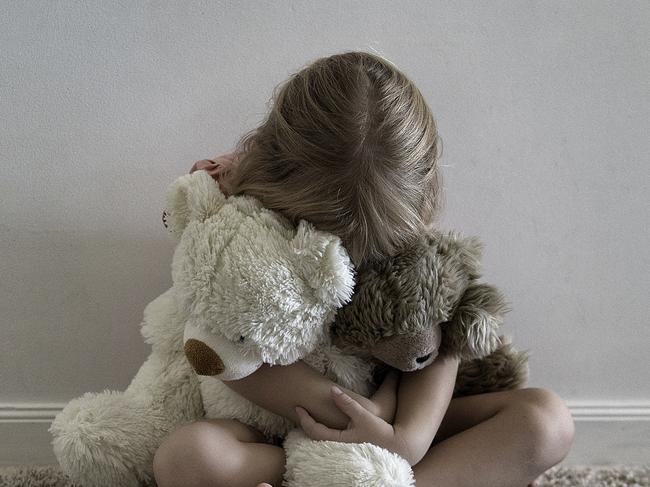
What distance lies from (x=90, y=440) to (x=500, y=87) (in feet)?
2.71

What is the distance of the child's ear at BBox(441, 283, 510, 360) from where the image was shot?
88 centimetres

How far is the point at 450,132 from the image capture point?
1160 mm

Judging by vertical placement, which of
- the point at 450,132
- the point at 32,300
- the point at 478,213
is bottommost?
the point at 32,300

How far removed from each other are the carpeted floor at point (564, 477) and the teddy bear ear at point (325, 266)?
57cm

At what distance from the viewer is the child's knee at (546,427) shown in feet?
3.11

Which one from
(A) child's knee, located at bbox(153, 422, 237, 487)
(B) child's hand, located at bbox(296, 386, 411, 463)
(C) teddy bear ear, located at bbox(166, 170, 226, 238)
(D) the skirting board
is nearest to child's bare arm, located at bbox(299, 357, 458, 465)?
(B) child's hand, located at bbox(296, 386, 411, 463)

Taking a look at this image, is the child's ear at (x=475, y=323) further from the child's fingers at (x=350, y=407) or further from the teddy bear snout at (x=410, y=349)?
the child's fingers at (x=350, y=407)

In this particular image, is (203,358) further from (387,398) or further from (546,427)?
(546,427)

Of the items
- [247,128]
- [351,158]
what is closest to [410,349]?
[351,158]

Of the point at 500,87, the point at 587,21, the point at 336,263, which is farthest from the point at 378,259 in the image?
the point at 587,21

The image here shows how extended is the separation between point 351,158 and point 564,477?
28.2 inches

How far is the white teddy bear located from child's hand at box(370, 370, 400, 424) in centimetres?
2

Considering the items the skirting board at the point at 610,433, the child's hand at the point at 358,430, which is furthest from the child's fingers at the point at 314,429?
the skirting board at the point at 610,433

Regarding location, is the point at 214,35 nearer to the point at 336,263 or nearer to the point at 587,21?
the point at 336,263
